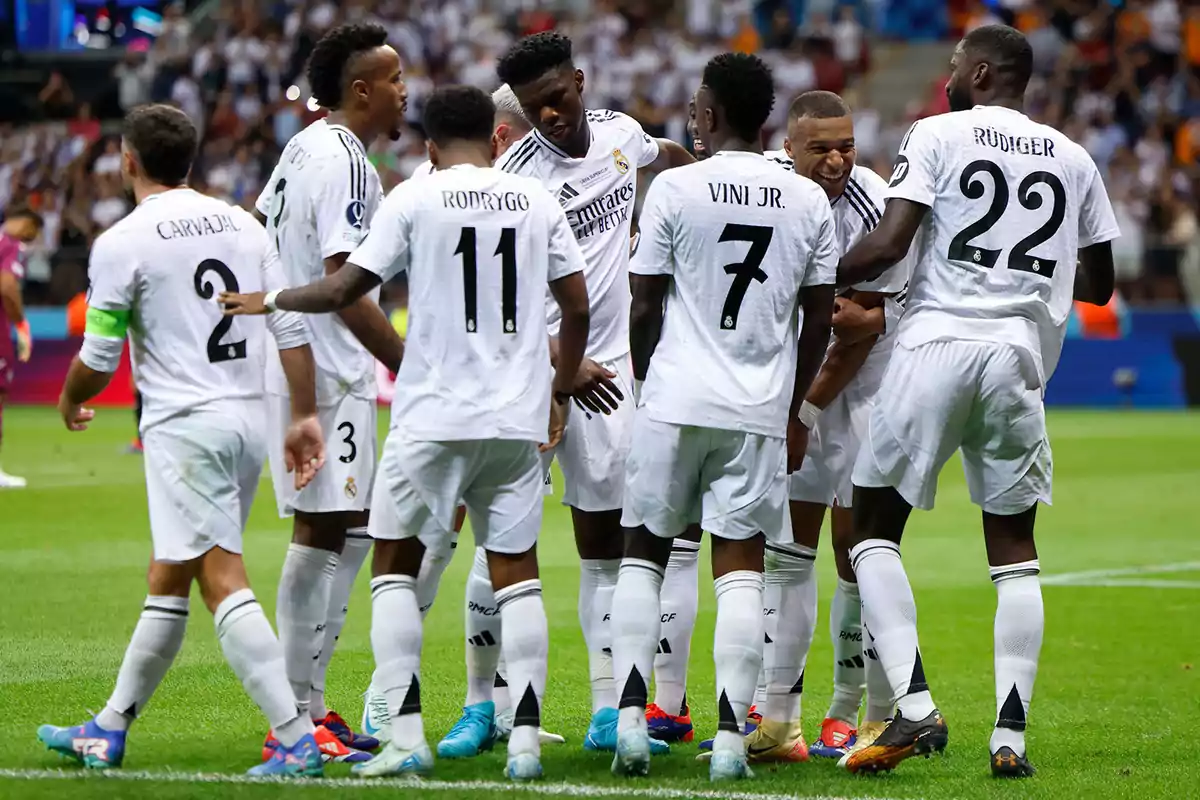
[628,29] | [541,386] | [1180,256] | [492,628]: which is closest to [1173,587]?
[492,628]

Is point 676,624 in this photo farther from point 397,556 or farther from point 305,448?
point 305,448

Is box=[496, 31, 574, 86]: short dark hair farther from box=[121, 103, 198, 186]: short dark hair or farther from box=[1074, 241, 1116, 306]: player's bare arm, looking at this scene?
box=[1074, 241, 1116, 306]: player's bare arm

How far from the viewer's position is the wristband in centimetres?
672

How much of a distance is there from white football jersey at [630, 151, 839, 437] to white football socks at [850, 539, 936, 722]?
63 cm

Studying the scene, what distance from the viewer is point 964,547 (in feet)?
43.0

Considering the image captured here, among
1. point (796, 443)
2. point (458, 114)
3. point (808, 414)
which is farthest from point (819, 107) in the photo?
point (458, 114)

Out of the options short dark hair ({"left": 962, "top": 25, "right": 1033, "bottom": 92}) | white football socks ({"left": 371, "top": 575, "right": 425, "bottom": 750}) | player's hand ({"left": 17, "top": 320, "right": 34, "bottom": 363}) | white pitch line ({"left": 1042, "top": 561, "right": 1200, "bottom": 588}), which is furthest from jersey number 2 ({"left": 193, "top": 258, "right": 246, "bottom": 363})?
player's hand ({"left": 17, "top": 320, "right": 34, "bottom": 363})

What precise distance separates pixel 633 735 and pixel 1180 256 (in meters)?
19.6

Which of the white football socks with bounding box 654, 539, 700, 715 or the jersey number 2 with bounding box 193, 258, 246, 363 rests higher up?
the jersey number 2 with bounding box 193, 258, 246, 363

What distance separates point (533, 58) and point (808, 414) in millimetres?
1722

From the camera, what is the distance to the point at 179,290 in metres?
5.89

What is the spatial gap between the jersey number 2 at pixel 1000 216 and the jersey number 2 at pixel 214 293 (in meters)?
2.58

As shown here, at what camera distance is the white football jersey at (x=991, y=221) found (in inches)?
248

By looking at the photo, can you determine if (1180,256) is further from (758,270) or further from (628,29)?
(758,270)
